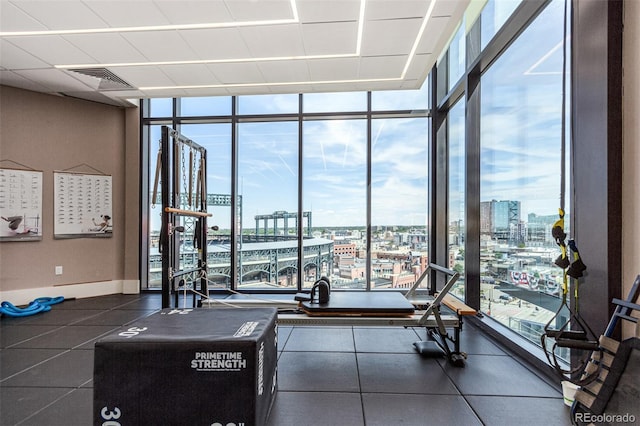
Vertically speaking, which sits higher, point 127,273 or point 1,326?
point 127,273

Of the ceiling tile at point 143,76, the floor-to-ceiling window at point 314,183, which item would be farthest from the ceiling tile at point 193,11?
the floor-to-ceiling window at point 314,183

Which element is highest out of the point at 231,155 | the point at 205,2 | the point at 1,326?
the point at 205,2

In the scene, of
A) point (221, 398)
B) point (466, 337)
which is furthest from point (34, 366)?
point (466, 337)

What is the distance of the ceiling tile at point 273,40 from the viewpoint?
304 cm

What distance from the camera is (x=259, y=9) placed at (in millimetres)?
2771

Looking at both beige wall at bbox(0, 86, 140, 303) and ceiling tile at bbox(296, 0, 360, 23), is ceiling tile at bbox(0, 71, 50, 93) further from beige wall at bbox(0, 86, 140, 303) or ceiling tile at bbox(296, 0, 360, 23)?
ceiling tile at bbox(296, 0, 360, 23)

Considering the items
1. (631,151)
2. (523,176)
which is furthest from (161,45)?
(631,151)

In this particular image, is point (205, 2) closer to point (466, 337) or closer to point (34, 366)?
point (34, 366)

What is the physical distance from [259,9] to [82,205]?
4.36 metres

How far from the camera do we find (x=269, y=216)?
5.46 metres

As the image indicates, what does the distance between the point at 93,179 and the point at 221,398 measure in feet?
16.7

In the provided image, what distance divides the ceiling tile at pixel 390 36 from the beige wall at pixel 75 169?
4241 millimetres

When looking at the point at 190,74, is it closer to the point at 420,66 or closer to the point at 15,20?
the point at 15,20

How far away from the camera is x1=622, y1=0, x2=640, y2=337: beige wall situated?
172 cm
